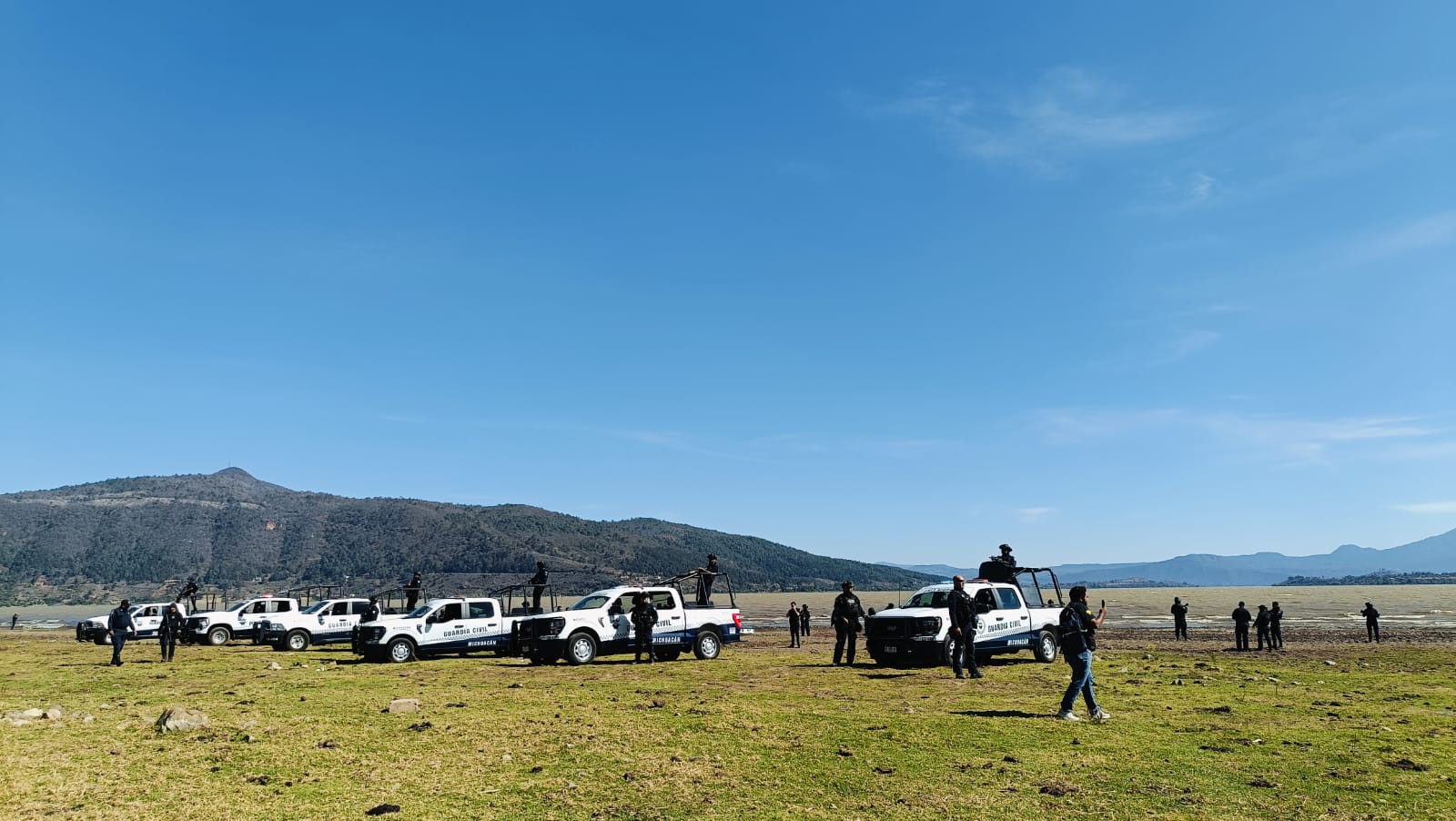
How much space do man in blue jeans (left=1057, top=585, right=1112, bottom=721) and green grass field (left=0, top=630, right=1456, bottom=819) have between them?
432 mm

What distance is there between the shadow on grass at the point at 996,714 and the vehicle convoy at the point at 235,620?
2846cm

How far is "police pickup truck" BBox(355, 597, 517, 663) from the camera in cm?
2423

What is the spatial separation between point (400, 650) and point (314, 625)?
8842 mm

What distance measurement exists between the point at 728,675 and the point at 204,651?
19.7 meters

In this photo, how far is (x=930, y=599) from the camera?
22.1m

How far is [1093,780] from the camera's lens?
884 cm

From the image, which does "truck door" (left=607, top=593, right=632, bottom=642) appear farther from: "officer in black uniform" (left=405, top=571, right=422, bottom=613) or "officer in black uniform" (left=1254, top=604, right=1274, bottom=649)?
"officer in black uniform" (left=1254, top=604, right=1274, bottom=649)

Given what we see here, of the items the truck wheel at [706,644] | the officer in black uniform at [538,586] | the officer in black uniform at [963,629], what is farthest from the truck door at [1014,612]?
the officer in black uniform at [538,586]

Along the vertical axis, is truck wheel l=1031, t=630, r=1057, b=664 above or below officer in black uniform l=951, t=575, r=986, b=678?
below

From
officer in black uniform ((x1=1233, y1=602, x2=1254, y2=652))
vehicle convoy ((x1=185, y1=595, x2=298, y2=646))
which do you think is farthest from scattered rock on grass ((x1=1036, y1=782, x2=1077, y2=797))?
vehicle convoy ((x1=185, y1=595, x2=298, y2=646))

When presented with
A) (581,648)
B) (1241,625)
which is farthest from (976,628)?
(1241,625)

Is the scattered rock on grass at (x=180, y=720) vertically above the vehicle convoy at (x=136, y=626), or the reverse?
the scattered rock on grass at (x=180, y=720)

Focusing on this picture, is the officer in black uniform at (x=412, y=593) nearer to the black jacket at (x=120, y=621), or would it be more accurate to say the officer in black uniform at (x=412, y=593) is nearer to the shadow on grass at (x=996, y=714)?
the black jacket at (x=120, y=621)

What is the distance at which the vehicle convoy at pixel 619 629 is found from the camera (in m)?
22.7
